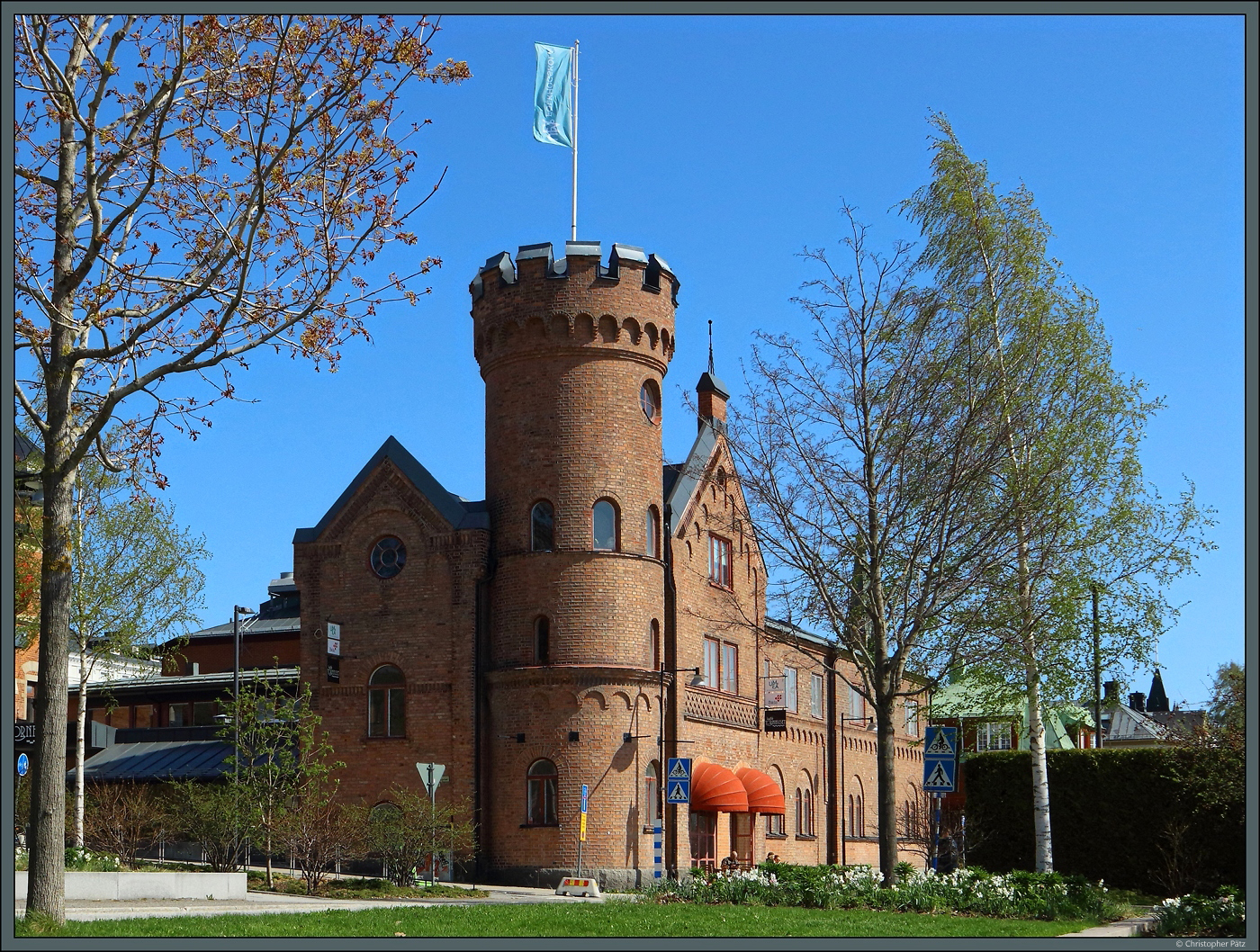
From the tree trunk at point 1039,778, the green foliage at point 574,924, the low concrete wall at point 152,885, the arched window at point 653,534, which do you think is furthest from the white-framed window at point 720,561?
the green foliage at point 574,924

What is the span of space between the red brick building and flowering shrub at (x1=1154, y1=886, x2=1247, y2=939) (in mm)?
15561

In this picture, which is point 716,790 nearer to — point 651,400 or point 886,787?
point 651,400

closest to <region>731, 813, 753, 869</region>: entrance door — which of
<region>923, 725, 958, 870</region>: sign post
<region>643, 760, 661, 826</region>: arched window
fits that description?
<region>643, 760, 661, 826</region>: arched window

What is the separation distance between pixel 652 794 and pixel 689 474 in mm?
8749

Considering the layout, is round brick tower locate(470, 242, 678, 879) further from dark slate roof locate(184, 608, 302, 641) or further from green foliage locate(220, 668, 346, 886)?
dark slate roof locate(184, 608, 302, 641)

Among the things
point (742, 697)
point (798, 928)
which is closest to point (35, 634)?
point (742, 697)

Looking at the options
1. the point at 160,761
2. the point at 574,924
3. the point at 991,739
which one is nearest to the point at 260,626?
the point at 160,761

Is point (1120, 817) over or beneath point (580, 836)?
over

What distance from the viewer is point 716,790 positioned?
1502 inches

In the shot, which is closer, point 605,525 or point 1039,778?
point 1039,778

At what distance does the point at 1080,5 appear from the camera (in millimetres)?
11180

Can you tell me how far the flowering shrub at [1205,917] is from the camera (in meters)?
17.8

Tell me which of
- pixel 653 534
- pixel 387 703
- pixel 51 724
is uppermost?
pixel 653 534

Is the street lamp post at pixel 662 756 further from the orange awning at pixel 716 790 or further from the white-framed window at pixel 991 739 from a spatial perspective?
the white-framed window at pixel 991 739
